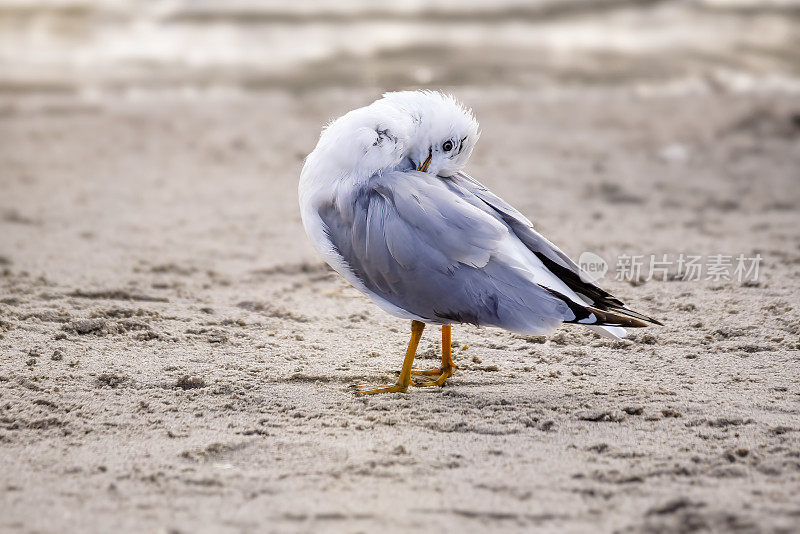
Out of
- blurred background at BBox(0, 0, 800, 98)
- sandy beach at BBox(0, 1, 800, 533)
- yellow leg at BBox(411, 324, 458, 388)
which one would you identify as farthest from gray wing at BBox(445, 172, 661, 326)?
blurred background at BBox(0, 0, 800, 98)

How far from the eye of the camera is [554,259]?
398cm

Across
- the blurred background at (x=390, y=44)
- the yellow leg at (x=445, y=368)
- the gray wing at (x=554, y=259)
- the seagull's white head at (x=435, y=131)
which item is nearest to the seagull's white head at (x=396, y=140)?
the seagull's white head at (x=435, y=131)

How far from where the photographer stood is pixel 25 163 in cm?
812

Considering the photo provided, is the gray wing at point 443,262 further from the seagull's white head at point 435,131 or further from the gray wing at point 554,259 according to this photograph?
the seagull's white head at point 435,131

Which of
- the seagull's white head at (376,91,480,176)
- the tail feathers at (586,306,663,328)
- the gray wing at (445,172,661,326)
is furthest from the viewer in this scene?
the seagull's white head at (376,91,480,176)

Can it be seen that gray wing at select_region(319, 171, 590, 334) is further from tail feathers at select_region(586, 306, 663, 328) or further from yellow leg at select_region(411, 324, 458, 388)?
yellow leg at select_region(411, 324, 458, 388)

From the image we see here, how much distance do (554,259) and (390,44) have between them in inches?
390

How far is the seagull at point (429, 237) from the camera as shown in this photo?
372 centimetres

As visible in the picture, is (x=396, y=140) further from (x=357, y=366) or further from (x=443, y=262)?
(x=357, y=366)

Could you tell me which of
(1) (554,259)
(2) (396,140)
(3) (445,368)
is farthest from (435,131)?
(3) (445,368)

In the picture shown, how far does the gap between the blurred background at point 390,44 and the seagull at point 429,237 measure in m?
6.70

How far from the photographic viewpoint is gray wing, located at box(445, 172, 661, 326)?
153 inches

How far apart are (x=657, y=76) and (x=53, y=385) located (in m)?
9.42

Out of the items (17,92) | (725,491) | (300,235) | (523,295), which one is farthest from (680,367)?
(17,92)
